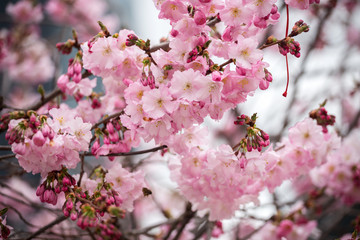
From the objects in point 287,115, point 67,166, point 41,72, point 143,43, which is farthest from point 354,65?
point 41,72

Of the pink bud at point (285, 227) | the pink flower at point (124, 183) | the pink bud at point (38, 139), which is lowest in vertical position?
the pink bud at point (38, 139)

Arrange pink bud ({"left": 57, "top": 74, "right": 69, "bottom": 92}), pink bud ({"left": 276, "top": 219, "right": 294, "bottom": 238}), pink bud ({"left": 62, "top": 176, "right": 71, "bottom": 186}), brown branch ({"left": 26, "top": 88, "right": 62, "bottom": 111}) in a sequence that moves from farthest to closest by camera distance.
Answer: pink bud ({"left": 276, "top": 219, "right": 294, "bottom": 238}), brown branch ({"left": 26, "top": 88, "right": 62, "bottom": 111}), pink bud ({"left": 57, "top": 74, "right": 69, "bottom": 92}), pink bud ({"left": 62, "top": 176, "right": 71, "bottom": 186})

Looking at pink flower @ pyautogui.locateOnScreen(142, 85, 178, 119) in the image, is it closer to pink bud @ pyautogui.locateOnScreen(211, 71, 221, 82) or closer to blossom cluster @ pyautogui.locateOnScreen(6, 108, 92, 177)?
pink bud @ pyautogui.locateOnScreen(211, 71, 221, 82)

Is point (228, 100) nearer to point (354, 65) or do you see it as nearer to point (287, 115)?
point (287, 115)

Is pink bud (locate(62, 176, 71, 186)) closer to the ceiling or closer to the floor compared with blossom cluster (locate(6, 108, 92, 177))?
closer to the floor

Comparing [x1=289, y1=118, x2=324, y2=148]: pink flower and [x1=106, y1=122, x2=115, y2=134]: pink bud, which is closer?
[x1=106, y1=122, x2=115, y2=134]: pink bud

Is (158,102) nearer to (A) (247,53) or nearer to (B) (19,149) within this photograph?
(A) (247,53)

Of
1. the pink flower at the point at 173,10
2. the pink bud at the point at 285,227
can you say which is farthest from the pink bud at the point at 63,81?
the pink bud at the point at 285,227

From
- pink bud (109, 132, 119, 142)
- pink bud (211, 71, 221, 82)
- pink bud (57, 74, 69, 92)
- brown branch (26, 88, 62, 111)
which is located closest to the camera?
pink bud (211, 71, 221, 82)

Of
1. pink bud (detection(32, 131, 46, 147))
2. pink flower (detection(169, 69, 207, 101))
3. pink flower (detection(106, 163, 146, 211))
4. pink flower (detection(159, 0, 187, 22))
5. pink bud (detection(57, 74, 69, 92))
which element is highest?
pink flower (detection(159, 0, 187, 22))

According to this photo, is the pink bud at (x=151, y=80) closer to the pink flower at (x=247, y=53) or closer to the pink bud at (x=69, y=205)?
the pink flower at (x=247, y=53)

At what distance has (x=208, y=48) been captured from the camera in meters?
1.33

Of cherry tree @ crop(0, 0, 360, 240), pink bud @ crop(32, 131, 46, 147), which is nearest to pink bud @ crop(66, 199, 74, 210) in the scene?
cherry tree @ crop(0, 0, 360, 240)

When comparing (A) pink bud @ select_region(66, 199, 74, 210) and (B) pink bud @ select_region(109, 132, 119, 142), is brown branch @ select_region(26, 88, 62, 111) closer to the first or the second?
(B) pink bud @ select_region(109, 132, 119, 142)
